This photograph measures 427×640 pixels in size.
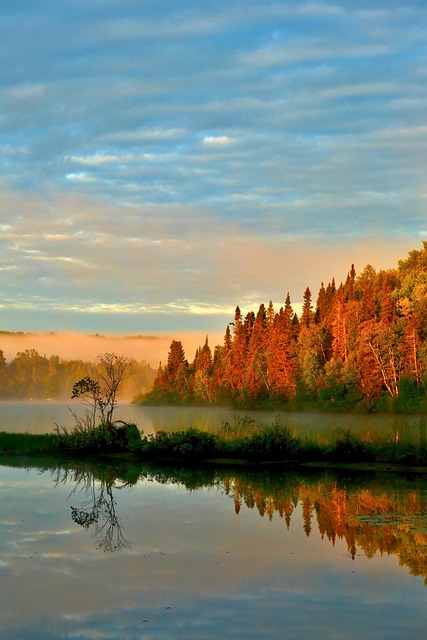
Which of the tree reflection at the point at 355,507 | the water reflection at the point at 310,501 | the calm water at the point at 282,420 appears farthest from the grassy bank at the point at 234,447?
the tree reflection at the point at 355,507

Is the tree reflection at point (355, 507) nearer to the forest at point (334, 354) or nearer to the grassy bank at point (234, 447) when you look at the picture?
the grassy bank at point (234, 447)

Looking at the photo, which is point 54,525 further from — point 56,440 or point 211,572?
point 56,440

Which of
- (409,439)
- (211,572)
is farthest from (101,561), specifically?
(409,439)

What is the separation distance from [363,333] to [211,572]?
76469 millimetres

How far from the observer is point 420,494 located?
1638cm

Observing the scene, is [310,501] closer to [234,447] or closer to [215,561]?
[215,561]

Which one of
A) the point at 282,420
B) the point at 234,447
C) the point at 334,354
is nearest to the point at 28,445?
the point at 234,447

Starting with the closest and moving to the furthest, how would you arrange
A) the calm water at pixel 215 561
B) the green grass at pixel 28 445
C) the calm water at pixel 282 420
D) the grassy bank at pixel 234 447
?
the calm water at pixel 215 561, the grassy bank at pixel 234 447, the calm water at pixel 282 420, the green grass at pixel 28 445

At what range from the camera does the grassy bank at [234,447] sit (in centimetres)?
2109

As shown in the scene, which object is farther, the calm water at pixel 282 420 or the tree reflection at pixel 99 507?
the calm water at pixel 282 420

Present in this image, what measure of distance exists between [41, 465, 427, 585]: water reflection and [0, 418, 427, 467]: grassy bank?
4.29ft

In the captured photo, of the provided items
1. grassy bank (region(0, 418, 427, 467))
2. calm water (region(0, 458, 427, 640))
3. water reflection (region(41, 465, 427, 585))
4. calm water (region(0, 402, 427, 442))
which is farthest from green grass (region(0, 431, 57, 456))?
calm water (region(0, 458, 427, 640))

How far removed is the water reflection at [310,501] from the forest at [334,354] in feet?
192

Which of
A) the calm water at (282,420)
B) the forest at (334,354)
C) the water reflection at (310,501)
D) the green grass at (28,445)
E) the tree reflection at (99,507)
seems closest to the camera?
the water reflection at (310,501)
